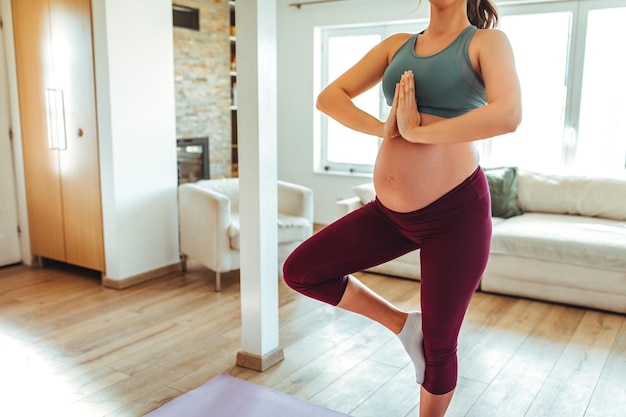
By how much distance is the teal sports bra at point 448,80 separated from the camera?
146 centimetres

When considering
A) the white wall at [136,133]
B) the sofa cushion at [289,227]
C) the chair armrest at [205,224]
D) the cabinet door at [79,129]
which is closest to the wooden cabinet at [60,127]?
the cabinet door at [79,129]

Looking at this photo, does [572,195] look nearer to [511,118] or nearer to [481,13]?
[481,13]

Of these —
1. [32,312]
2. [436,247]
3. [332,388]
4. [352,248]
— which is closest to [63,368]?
[32,312]

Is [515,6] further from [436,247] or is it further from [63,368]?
[63,368]

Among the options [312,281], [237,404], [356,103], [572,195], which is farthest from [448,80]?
[356,103]

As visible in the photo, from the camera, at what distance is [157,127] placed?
3984 millimetres

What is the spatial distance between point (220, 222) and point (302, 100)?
2.60 m

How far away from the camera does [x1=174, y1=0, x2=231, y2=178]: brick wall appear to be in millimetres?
5492

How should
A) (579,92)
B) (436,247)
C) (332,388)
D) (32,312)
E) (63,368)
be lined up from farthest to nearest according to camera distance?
1. (579,92)
2. (32,312)
3. (63,368)
4. (332,388)
5. (436,247)

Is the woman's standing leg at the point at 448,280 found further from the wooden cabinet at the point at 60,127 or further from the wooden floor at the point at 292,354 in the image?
the wooden cabinet at the point at 60,127

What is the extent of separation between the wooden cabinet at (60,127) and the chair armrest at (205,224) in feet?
1.82

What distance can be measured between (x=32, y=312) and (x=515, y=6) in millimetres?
4265

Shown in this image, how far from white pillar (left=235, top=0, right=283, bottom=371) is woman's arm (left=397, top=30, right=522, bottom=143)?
1.10 m

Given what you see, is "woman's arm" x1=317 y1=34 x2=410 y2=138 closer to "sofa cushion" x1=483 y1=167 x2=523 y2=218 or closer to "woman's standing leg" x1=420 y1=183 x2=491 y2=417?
"woman's standing leg" x1=420 y1=183 x2=491 y2=417
